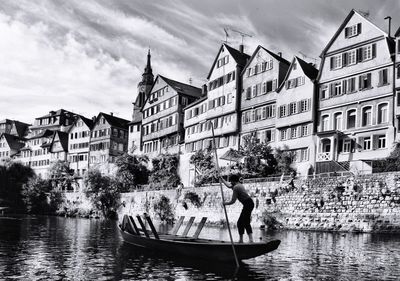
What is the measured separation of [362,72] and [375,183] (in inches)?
581

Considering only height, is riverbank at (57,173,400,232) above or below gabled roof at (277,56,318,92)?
below

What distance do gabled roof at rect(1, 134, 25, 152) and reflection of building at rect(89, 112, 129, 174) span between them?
39044 mm

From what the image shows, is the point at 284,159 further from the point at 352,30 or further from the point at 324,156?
the point at 352,30

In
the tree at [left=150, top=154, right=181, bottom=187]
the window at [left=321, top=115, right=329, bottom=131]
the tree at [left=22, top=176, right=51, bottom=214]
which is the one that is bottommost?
the tree at [left=22, top=176, right=51, bottom=214]

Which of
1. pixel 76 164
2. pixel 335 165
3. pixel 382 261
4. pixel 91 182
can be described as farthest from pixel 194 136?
pixel 382 261

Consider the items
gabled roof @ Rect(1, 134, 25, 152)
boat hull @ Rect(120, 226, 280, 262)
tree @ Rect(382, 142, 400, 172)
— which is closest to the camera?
boat hull @ Rect(120, 226, 280, 262)

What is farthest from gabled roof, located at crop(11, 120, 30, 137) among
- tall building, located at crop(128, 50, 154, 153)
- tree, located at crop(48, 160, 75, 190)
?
tall building, located at crop(128, 50, 154, 153)

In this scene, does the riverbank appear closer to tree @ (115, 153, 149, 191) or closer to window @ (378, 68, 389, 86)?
window @ (378, 68, 389, 86)

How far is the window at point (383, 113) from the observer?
44031 millimetres

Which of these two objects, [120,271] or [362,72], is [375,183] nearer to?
[362,72]

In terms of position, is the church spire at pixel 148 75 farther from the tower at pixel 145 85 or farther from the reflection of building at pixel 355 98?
the reflection of building at pixel 355 98

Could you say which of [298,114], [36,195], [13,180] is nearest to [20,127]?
[13,180]

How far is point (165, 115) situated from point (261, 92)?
77.2 ft

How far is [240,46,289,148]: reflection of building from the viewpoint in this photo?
55625 millimetres
